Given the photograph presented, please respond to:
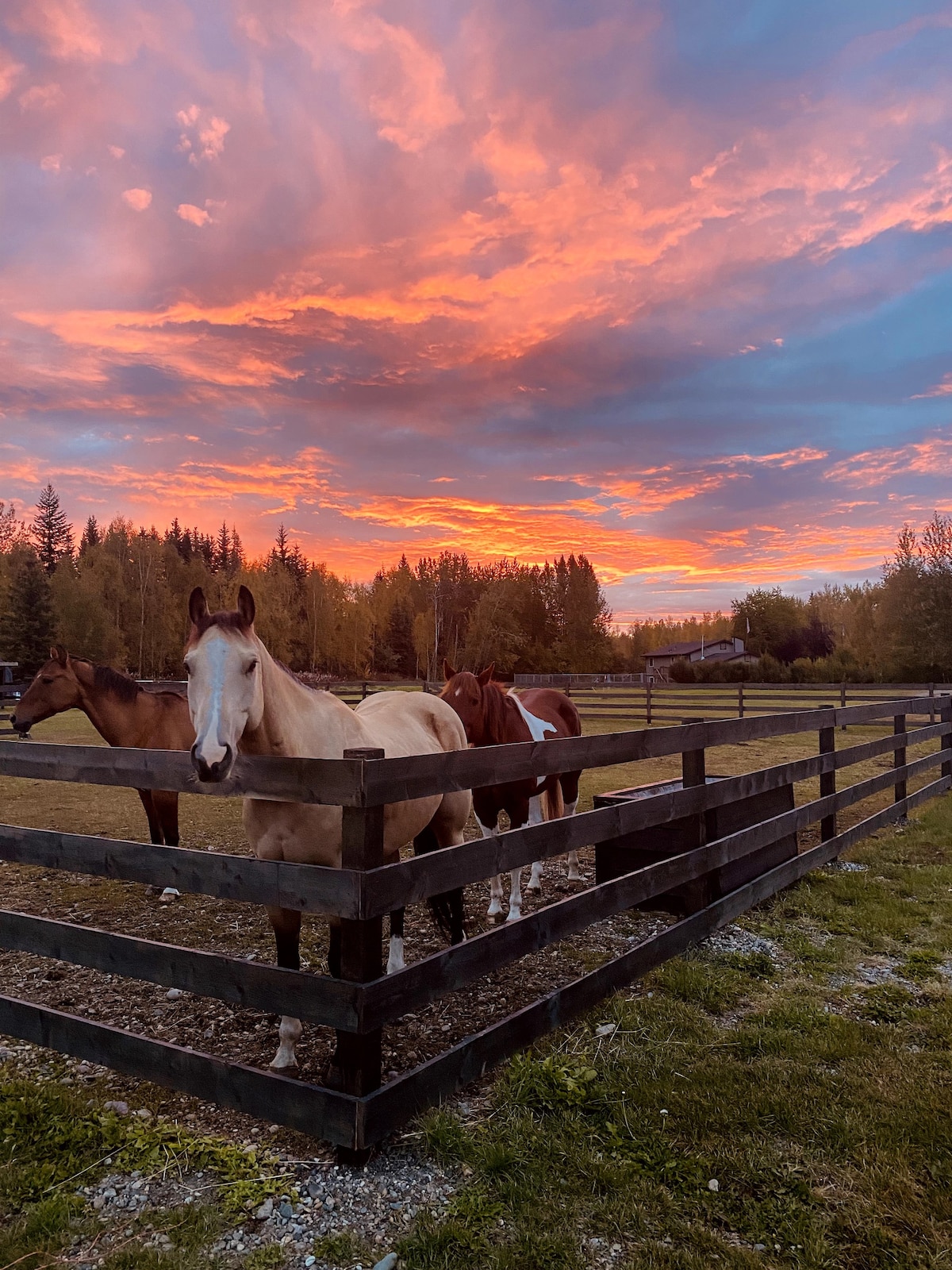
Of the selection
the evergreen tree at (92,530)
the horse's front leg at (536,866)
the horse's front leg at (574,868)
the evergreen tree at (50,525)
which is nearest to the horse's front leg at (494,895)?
the horse's front leg at (536,866)

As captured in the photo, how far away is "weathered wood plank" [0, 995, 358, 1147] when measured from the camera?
2.26 m

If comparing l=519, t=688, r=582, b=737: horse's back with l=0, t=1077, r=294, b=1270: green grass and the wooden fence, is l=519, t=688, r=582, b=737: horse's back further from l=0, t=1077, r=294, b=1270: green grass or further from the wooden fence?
l=0, t=1077, r=294, b=1270: green grass

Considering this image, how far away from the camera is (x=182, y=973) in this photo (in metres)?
2.53

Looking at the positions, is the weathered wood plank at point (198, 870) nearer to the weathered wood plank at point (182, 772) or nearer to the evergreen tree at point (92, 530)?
the weathered wood plank at point (182, 772)

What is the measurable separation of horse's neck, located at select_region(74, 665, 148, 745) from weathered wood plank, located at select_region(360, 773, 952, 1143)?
17.1 feet

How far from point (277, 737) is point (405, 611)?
6879 cm

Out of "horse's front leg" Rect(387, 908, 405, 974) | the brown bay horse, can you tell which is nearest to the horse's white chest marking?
"horse's front leg" Rect(387, 908, 405, 974)

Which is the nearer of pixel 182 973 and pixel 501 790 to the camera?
pixel 182 973

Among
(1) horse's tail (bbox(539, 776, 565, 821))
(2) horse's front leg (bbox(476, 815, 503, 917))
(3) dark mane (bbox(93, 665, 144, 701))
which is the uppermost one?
(3) dark mane (bbox(93, 665, 144, 701))

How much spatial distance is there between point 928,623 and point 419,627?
4428cm

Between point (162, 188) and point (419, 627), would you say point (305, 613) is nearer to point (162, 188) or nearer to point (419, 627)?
point (419, 627)

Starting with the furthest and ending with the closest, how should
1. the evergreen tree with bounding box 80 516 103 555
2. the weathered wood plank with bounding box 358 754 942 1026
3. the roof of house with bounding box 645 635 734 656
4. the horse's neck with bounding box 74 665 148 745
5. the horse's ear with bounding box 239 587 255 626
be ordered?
the roof of house with bounding box 645 635 734 656
the evergreen tree with bounding box 80 516 103 555
the horse's neck with bounding box 74 665 148 745
the horse's ear with bounding box 239 587 255 626
the weathered wood plank with bounding box 358 754 942 1026

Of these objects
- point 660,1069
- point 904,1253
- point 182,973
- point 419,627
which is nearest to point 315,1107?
point 182,973

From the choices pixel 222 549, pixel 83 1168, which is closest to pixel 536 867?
pixel 83 1168
